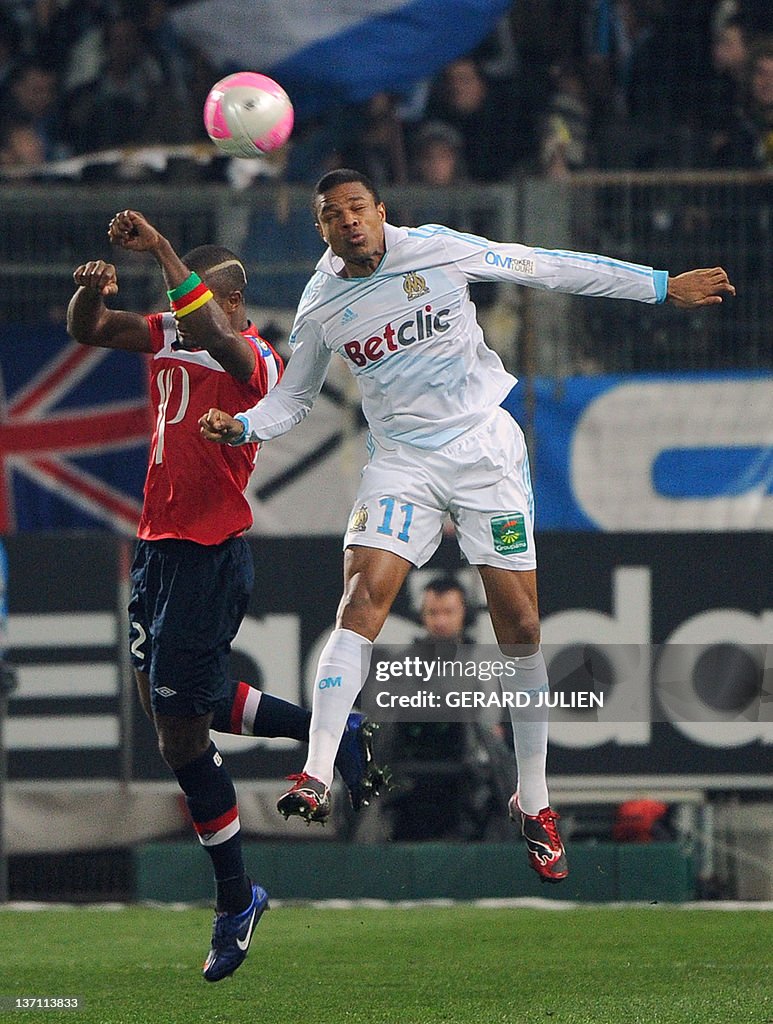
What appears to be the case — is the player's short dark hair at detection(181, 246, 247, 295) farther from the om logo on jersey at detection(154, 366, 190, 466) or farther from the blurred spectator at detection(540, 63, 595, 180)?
the blurred spectator at detection(540, 63, 595, 180)

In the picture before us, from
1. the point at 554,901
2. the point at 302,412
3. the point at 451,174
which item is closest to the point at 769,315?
the point at 451,174

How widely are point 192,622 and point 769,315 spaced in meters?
4.33

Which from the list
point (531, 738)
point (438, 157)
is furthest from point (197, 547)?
point (438, 157)

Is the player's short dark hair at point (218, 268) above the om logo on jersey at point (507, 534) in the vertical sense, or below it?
above

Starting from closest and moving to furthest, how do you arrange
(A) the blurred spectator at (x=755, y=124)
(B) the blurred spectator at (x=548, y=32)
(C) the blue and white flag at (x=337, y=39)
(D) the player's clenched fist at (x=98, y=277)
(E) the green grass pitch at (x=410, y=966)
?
(D) the player's clenched fist at (x=98, y=277) → (E) the green grass pitch at (x=410, y=966) → (A) the blurred spectator at (x=755, y=124) → (C) the blue and white flag at (x=337, y=39) → (B) the blurred spectator at (x=548, y=32)

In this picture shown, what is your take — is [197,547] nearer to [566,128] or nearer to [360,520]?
[360,520]

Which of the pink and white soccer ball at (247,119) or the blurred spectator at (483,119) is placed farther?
the blurred spectator at (483,119)

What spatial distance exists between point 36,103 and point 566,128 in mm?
3770

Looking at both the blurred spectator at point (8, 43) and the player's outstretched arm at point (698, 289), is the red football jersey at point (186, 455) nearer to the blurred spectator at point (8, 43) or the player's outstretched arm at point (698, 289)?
the player's outstretched arm at point (698, 289)

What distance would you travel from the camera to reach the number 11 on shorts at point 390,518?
22.2 ft

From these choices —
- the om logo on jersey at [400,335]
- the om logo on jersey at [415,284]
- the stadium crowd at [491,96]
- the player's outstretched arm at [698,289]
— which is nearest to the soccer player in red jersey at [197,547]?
the om logo on jersey at [400,335]

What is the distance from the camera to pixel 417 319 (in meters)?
6.86

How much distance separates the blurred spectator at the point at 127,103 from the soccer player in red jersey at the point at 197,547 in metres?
5.58

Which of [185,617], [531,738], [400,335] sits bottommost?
[531,738]
